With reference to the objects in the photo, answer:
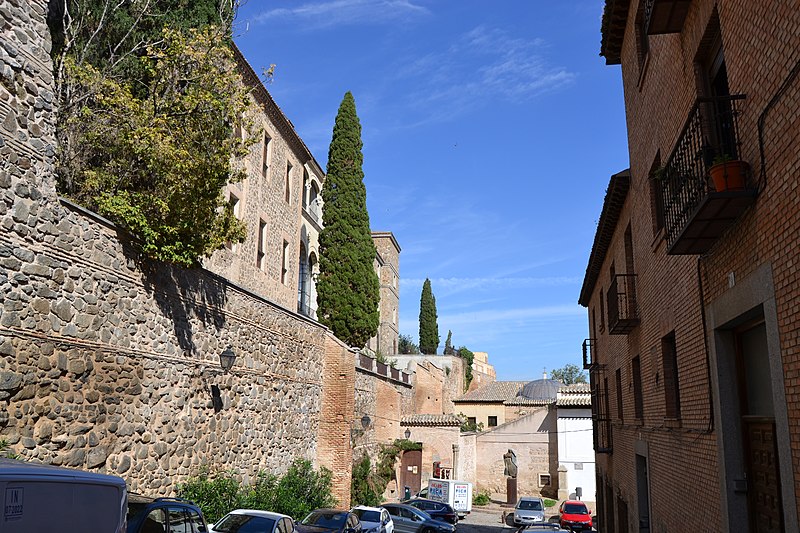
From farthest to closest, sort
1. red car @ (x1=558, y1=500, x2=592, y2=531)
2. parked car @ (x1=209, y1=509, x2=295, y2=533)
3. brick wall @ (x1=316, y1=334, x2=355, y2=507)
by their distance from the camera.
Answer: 1. red car @ (x1=558, y1=500, x2=592, y2=531)
2. brick wall @ (x1=316, y1=334, x2=355, y2=507)
3. parked car @ (x1=209, y1=509, x2=295, y2=533)

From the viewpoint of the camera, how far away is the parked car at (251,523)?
11.0 meters

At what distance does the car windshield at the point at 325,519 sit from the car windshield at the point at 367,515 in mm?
3496

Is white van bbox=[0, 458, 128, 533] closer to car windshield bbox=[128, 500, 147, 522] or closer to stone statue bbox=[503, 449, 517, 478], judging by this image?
car windshield bbox=[128, 500, 147, 522]

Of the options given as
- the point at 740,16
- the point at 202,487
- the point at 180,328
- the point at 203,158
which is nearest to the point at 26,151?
the point at 203,158

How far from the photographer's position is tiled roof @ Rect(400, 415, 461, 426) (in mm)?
37344

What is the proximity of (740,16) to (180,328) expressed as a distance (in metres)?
10.7

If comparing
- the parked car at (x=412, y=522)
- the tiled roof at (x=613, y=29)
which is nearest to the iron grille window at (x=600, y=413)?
the parked car at (x=412, y=522)

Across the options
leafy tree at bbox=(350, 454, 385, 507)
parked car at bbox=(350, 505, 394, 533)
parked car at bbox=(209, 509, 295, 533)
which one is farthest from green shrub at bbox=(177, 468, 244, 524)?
leafy tree at bbox=(350, 454, 385, 507)

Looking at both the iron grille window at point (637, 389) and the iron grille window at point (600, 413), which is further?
the iron grille window at point (600, 413)

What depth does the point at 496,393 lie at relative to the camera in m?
56.4

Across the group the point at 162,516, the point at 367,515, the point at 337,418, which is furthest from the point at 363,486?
the point at 162,516

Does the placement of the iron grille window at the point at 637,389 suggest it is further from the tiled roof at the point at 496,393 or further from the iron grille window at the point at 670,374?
the tiled roof at the point at 496,393

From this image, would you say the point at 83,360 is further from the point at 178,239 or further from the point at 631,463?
the point at 631,463

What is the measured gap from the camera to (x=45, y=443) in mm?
9016
